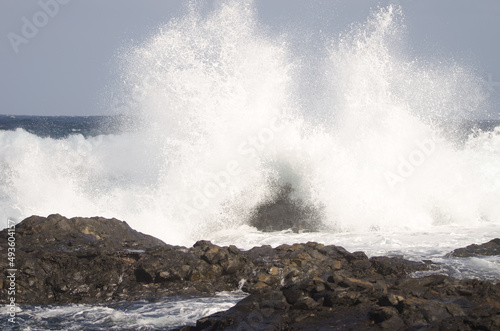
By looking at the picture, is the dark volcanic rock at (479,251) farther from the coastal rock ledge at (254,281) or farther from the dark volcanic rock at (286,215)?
the dark volcanic rock at (286,215)

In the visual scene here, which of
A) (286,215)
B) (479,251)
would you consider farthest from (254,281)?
(286,215)

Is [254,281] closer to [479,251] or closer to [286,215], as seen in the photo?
[479,251]

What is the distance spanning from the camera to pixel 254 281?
7461mm

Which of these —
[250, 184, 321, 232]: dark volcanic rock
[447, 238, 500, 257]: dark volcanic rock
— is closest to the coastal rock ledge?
[447, 238, 500, 257]: dark volcanic rock

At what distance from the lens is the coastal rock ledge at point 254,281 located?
5047 mm

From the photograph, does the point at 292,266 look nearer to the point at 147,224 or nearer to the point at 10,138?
the point at 147,224

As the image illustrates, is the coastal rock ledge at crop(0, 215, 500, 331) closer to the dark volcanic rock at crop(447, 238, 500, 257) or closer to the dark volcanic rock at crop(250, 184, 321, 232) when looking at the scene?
the dark volcanic rock at crop(447, 238, 500, 257)

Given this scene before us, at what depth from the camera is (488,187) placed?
15484 millimetres

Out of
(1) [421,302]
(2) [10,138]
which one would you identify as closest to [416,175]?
(1) [421,302]

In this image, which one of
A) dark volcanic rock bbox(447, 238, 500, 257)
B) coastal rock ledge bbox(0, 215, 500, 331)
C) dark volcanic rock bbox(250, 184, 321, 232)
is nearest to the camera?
coastal rock ledge bbox(0, 215, 500, 331)

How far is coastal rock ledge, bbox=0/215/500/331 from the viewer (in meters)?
5.05

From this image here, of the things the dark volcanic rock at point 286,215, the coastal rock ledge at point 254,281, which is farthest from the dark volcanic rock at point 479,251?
A: the dark volcanic rock at point 286,215

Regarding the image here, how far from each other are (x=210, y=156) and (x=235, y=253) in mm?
7086

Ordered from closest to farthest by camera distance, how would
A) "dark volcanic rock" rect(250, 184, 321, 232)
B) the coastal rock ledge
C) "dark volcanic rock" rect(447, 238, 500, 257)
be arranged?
the coastal rock ledge < "dark volcanic rock" rect(447, 238, 500, 257) < "dark volcanic rock" rect(250, 184, 321, 232)
